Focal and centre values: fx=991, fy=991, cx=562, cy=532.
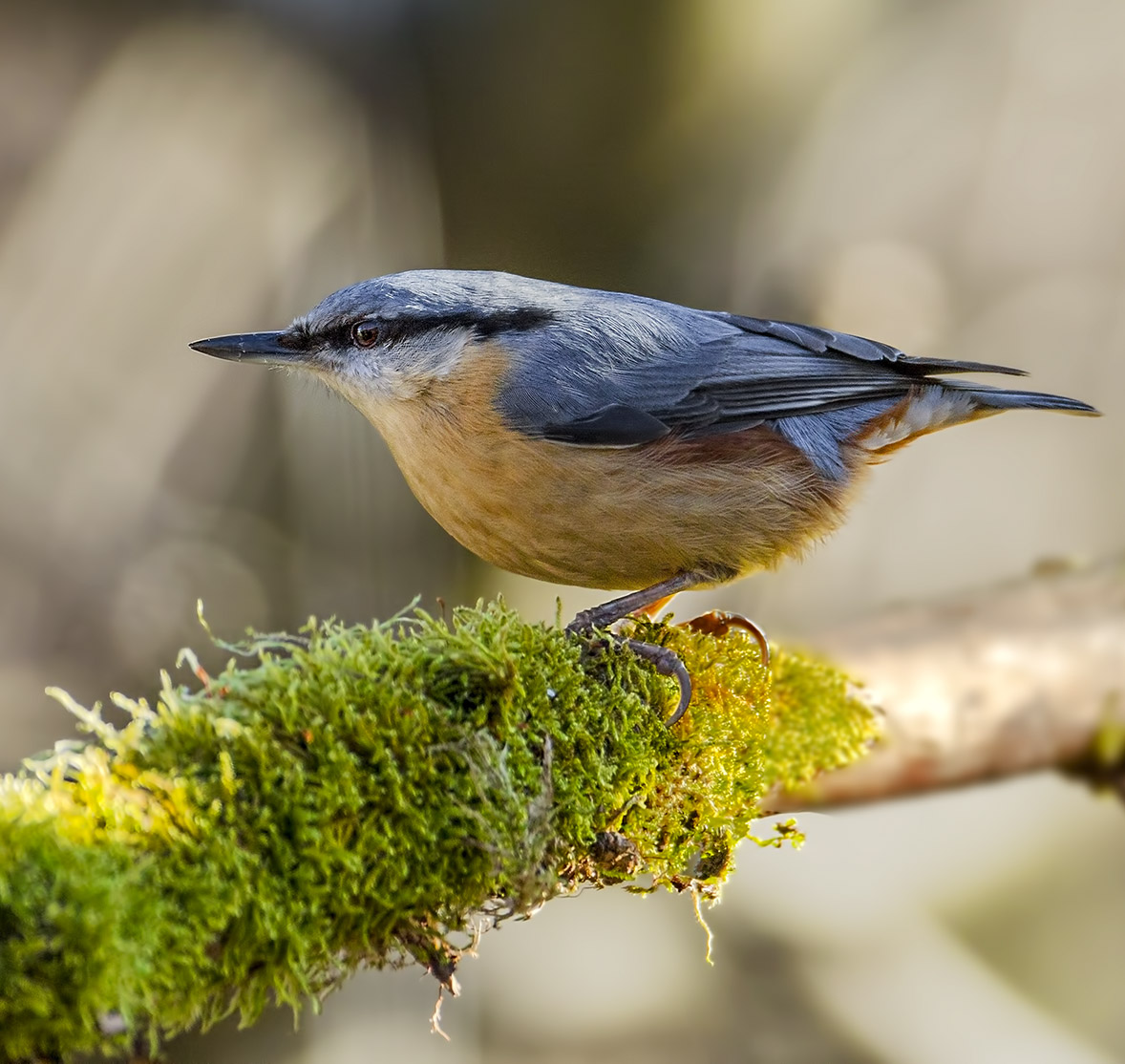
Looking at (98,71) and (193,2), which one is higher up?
(193,2)

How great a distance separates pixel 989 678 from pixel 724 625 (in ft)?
4.80

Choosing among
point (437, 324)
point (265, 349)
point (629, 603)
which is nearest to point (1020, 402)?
point (629, 603)

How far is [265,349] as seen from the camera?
2441 millimetres

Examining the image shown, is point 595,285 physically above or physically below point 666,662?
above

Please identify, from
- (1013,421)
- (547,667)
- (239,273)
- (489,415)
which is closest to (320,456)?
(239,273)

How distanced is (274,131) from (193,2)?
627mm

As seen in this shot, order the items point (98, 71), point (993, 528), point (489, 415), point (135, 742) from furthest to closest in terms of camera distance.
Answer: point (993, 528), point (98, 71), point (489, 415), point (135, 742)

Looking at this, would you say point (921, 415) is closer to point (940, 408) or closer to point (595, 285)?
point (940, 408)

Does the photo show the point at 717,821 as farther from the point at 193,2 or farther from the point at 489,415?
the point at 193,2

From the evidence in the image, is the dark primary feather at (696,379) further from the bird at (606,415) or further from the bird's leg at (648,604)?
the bird's leg at (648,604)

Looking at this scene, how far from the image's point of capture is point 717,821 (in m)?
1.92

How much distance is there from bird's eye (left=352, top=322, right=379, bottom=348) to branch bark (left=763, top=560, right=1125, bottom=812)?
68.7 inches

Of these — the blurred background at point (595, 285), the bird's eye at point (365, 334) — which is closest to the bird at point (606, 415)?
the bird's eye at point (365, 334)

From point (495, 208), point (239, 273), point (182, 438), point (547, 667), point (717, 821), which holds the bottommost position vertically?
point (717, 821)
